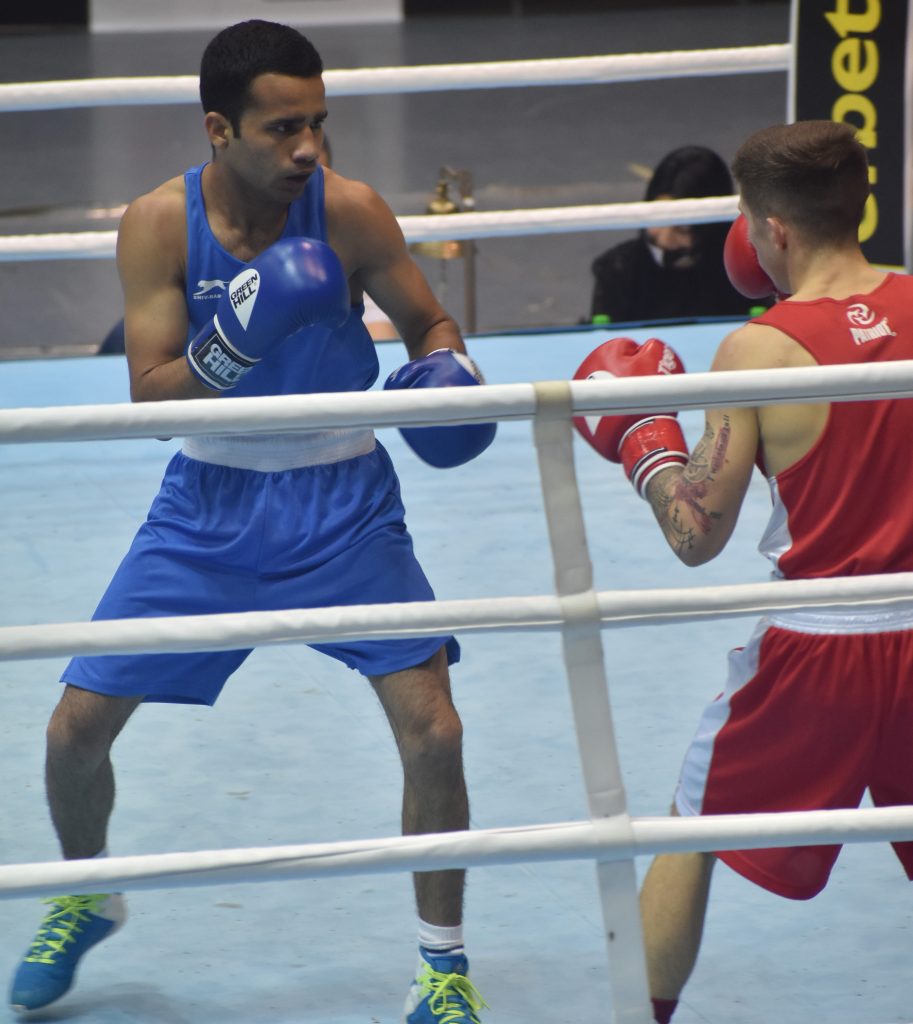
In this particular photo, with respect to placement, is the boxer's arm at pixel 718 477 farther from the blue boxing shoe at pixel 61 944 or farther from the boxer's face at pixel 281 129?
the blue boxing shoe at pixel 61 944

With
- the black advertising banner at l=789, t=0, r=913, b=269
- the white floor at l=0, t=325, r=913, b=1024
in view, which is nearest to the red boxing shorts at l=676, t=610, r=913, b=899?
the white floor at l=0, t=325, r=913, b=1024

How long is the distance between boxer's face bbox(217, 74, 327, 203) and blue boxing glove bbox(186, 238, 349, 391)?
0.12 m

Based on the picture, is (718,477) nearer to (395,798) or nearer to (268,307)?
(268,307)

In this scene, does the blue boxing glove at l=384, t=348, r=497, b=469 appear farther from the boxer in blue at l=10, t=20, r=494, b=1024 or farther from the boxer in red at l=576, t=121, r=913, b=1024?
the boxer in red at l=576, t=121, r=913, b=1024

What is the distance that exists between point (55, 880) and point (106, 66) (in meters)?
10.2

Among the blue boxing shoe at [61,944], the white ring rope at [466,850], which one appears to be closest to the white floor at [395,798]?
the blue boxing shoe at [61,944]

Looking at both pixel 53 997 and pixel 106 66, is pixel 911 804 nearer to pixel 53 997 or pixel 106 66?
pixel 53 997

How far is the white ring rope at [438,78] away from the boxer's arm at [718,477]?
1.97 meters

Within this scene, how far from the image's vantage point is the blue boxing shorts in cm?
203

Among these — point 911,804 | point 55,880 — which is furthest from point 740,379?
point 55,880

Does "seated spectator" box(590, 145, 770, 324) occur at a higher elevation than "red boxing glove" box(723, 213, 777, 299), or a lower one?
lower

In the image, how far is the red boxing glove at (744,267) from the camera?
215 centimetres

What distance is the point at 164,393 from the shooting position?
2.12 metres

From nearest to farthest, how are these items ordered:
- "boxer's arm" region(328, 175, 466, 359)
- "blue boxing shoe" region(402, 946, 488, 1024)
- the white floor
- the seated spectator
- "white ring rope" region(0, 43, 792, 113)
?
"blue boxing shoe" region(402, 946, 488, 1024) < the white floor < "boxer's arm" region(328, 175, 466, 359) < "white ring rope" region(0, 43, 792, 113) < the seated spectator
